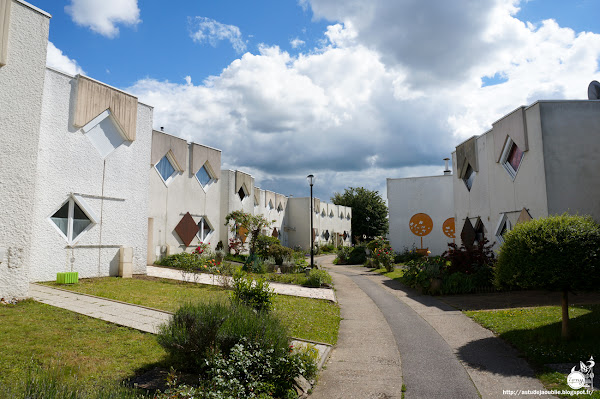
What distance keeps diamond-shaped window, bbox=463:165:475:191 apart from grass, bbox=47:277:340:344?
40.9 ft

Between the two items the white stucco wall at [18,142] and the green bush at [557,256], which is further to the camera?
the white stucco wall at [18,142]

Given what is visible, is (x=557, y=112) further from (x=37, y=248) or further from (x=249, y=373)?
(x=37, y=248)

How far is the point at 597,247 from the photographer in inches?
278

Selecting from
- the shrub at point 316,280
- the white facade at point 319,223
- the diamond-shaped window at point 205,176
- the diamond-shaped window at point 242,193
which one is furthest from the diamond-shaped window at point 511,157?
the white facade at point 319,223

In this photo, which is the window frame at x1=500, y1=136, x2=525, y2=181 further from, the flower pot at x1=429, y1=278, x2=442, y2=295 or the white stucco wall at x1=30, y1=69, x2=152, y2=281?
the white stucco wall at x1=30, y1=69, x2=152, y2=281

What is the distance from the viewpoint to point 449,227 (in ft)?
97.8

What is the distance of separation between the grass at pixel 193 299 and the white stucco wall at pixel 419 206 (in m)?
19.7

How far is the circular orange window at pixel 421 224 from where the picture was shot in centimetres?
3027

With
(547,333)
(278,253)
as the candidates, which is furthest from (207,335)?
(278,253)

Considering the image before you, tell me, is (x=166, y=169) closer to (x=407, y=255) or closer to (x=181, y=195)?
(x=181, y=195)

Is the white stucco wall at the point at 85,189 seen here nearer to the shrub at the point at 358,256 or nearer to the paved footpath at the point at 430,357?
the paved footpath at the point at 430,357

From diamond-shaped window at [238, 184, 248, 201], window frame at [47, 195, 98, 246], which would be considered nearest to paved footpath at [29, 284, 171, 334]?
window frame at [47, 195, 98, 246]

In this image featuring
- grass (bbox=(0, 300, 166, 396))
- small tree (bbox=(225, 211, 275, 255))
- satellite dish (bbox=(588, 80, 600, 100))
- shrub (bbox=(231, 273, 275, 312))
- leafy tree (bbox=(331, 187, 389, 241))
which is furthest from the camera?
leafy tree (bbox=(331, 187, 389, 241))

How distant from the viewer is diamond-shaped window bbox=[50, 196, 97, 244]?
12766mm
